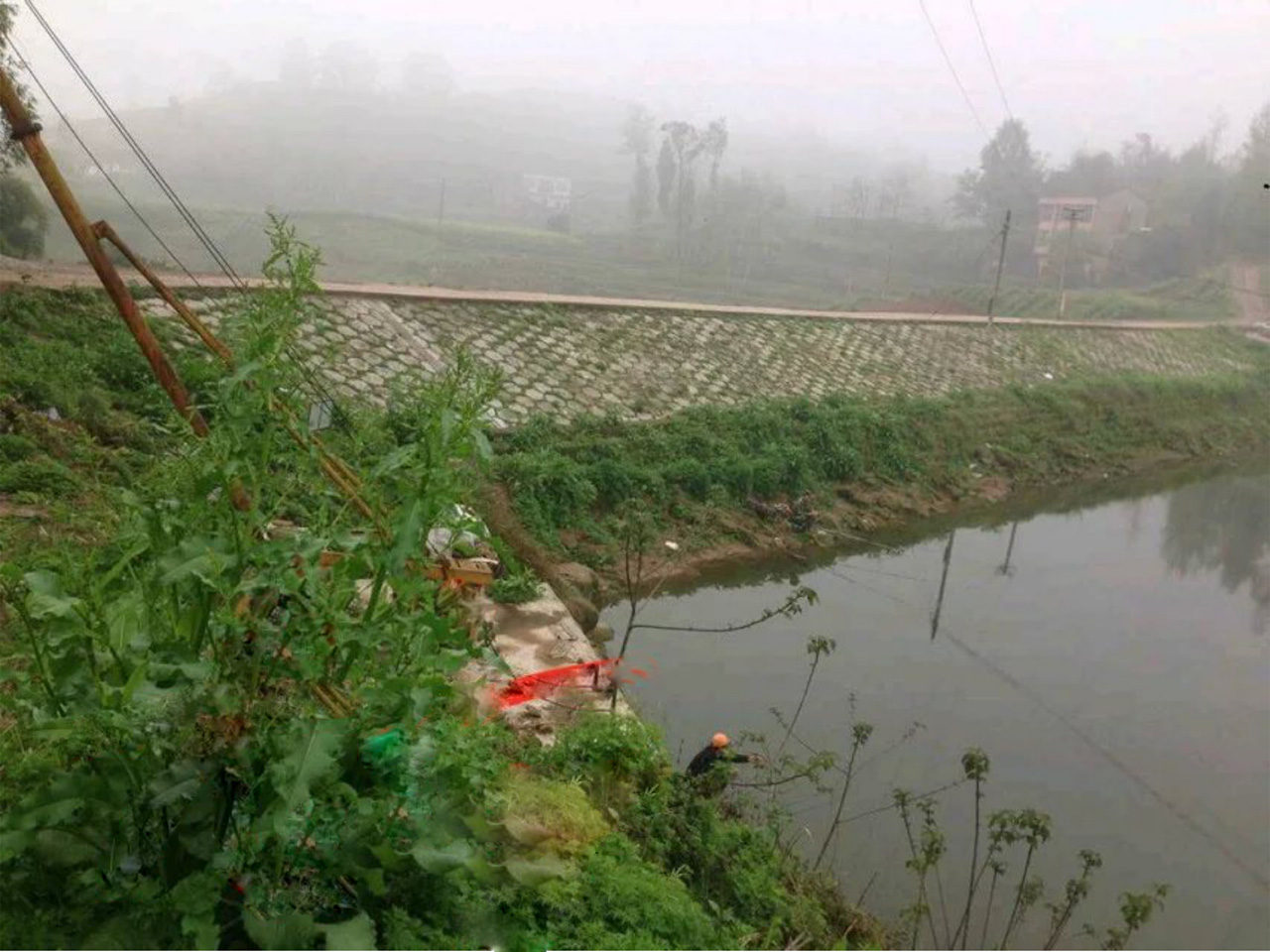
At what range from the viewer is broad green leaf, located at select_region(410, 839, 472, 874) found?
8.68 feet

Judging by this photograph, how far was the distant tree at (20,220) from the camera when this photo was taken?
11.8 m

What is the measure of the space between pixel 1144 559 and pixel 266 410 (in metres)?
12.1

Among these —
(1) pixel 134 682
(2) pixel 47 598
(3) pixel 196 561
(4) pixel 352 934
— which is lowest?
(4) pixel 352 934

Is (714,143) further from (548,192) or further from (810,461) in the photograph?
(810,461)

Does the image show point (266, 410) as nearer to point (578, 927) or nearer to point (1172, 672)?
point (578, 927)

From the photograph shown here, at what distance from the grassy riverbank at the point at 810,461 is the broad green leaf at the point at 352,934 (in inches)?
275

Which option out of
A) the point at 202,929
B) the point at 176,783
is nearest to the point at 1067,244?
the point at 176,783

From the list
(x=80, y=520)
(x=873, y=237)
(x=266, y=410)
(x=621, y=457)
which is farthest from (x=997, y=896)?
(x=873, y=237)

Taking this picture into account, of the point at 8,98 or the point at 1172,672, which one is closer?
the point at 8,98

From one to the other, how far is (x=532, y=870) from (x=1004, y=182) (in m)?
A: 32.1

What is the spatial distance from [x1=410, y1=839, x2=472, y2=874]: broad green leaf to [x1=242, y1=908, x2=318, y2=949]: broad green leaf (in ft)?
0.97

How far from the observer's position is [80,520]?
5.66 metres

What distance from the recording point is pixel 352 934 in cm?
240

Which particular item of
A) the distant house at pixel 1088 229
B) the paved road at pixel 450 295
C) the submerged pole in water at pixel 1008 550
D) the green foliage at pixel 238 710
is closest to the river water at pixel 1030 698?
the submerged pole in water at pixel 1008 550
